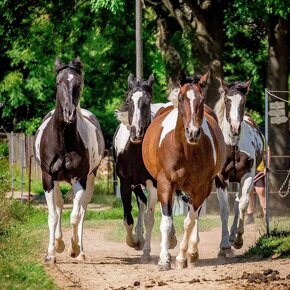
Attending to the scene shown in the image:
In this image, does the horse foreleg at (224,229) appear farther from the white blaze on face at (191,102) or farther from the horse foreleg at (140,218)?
the white blaze on face at (191,102)

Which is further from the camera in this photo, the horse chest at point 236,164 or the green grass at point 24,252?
the horse chest at point 236,164

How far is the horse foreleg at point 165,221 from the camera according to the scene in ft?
45.7

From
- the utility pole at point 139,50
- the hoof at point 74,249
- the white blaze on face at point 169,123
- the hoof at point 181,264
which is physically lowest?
the hoof at point 181,264

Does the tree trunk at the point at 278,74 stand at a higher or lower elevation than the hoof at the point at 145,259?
higher

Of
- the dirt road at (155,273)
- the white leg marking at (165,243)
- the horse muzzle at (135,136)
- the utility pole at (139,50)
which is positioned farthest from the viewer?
the utility pole at (139,50)

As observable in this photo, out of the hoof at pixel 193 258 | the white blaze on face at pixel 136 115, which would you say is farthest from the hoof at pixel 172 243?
the white blaze on face at pixel 136 115

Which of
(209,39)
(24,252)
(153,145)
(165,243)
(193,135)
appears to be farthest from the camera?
(209,39)

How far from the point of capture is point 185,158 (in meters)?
14.3

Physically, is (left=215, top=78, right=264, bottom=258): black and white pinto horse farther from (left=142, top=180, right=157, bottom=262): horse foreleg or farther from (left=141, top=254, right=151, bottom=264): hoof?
(left=141, top=254, right=151, bottom=264): hoof

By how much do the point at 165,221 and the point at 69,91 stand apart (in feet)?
7.43

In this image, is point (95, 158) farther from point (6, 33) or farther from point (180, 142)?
point (6, 33)

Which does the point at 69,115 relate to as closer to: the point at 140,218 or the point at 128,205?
the point at 128,205

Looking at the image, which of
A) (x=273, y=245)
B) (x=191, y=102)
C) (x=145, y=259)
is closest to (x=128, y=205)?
(x=145, y=259)

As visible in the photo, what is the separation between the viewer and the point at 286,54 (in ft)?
93.0
